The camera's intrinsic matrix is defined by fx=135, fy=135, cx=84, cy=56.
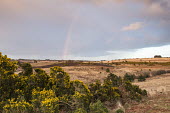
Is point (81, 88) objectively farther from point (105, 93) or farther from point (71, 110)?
point (105, 93)

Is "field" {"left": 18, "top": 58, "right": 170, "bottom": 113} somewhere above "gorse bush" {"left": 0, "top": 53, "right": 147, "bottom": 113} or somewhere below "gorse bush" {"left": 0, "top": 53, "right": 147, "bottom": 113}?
below

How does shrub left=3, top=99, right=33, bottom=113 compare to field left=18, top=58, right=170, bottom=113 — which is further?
field left=18, top=58, right=170, bottom=113

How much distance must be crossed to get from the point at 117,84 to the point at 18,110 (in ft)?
37.8

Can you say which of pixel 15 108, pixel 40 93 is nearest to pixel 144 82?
pixel 40 93

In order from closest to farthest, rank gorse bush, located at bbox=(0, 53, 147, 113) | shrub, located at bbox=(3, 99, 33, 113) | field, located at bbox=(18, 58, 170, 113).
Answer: shrub, located at bbox=(3, 99, 33, 113) → gorse bush, located at bbox=(0, 53, 147, 113) → field, located at bbox=(18, 58, 170, 113)

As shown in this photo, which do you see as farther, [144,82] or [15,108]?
[144,82]

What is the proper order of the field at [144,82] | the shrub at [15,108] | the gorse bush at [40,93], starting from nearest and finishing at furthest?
the shrub at [15,108] → the gorse bush at [40,93] → the field at [144,82]

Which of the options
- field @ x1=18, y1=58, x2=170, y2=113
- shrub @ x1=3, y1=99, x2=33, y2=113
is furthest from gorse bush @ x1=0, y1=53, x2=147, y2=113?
field @ x1=18, y1=58, x2=170, y2=113

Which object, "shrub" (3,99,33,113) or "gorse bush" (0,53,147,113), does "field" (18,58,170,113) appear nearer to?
"gorse bush" (0,53,147,113)

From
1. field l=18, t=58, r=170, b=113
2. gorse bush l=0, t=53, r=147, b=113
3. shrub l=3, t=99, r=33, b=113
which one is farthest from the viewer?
field l=18, t=58, r=170, b=113

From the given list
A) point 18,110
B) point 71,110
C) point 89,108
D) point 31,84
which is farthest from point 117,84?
point 18,110

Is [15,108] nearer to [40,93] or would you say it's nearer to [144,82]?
[40,93]

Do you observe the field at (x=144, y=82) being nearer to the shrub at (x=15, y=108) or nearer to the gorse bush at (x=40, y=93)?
the gorse bush at (x=40, y=93)

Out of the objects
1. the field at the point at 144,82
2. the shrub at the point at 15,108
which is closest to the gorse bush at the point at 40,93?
the shrub at the point at 15,108
